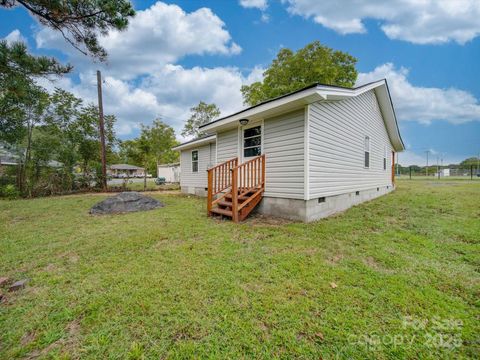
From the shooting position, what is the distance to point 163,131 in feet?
72.7

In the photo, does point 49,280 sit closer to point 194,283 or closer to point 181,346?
point 194,283

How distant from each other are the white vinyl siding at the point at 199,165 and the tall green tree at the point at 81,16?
645 cm

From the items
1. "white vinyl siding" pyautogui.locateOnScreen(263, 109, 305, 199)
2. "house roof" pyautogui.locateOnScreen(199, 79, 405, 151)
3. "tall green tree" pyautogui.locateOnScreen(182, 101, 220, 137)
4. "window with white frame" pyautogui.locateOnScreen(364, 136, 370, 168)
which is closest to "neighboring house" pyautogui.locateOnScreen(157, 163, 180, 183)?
"tall green tree" pyautogui.locateOnScreen(182, 101, 220, 137)

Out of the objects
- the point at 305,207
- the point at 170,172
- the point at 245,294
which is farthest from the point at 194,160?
the point at 170,172

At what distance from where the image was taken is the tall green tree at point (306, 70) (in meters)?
16.3

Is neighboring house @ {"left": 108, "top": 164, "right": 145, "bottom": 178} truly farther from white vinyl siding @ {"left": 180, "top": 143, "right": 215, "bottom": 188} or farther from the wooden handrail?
the wooden handrail

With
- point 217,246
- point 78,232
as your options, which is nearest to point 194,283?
point 217,246

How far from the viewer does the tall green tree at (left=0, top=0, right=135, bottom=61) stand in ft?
11.8

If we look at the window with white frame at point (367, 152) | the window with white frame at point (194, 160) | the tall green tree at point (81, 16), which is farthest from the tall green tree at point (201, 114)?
the tall green tree at point (81, 16)

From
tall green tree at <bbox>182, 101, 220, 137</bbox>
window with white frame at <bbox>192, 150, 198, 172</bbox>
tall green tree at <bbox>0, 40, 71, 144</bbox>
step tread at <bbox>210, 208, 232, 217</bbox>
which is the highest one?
tall green tree at <bbox>182, 101, 220, 137</bbox>

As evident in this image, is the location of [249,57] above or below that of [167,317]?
above

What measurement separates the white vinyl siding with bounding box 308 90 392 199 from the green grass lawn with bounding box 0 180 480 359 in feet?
5.90

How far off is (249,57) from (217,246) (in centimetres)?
1433

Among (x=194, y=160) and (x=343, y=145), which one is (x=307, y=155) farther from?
(x=194, y=160)
